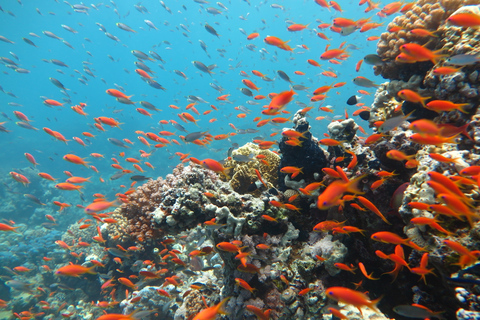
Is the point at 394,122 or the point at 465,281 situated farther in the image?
the point at 394,122

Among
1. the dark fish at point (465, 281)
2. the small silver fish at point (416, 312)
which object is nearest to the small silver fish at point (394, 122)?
the dark fish at point (465, 281)

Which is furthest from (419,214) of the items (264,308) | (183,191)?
(183,191)

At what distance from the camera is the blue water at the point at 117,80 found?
822 inches

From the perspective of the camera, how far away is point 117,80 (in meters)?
124

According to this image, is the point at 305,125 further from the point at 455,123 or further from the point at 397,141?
the point at 455,123

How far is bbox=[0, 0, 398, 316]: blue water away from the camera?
20.9 m

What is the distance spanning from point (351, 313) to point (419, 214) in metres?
1.87

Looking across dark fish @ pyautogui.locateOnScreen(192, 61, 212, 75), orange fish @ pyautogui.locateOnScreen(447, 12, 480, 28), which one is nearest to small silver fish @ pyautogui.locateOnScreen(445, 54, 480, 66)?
orange fish @ pyautogui.locateOnScreen(447, 12, 480, 28)

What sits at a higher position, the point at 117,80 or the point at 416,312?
the point at 416,312

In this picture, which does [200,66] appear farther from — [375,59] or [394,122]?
[394,122]

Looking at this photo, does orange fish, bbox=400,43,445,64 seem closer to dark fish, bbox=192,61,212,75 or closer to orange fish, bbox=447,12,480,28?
orange fish, bbox=447,12,480,28

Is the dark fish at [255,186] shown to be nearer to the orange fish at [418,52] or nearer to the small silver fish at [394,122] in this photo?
the small silver fish at [394,122]

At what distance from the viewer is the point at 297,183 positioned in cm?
433

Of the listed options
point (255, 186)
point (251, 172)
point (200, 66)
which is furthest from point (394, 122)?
point (200, 66)
